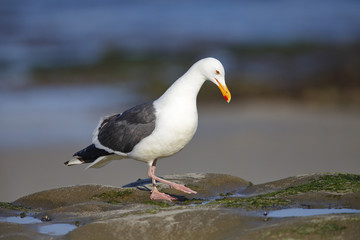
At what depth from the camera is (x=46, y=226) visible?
468cm

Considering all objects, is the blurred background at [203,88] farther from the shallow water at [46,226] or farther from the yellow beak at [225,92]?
the shallow water at [46,226]

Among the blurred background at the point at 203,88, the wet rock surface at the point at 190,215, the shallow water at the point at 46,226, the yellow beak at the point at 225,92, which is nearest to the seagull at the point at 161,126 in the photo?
the yellow beak at the point at 225,92

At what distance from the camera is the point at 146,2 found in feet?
119

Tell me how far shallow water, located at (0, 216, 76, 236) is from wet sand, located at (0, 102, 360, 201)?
4.80 m

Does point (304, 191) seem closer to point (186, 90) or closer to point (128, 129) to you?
point (186, 90)

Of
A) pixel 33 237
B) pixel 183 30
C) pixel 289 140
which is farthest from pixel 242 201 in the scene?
pixel 183 30

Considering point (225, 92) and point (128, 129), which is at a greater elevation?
point (225, 92)

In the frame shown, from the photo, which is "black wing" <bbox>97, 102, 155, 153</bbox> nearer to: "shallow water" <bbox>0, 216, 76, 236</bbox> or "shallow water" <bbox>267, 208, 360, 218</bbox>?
"shallow water" <bbox>0, 216, 76, 236</bbox>

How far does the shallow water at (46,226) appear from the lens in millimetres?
4516

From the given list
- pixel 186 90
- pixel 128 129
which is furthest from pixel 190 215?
pixel 128 129

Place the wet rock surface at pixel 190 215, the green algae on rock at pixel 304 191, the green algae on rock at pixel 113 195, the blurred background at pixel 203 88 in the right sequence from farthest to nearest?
the blurred background at pixel 203 88 → the green algae on rock at pixel 113 195 → the green algae on rock at pixel 304 191 → the wet rock surface at pixel 190 215

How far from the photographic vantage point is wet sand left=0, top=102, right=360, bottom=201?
10352 millimetres

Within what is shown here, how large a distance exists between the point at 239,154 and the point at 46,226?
7.16m

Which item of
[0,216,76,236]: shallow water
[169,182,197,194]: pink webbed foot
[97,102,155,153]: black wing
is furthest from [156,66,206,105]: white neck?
[0,216,76,236]: shallow water
